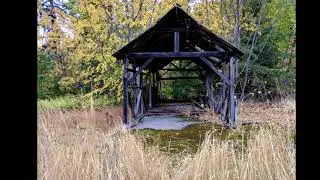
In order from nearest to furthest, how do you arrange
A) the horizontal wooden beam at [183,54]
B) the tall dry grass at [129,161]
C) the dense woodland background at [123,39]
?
the tall dry grass at [129,161] < the horizontal wooden beam at [183,54] < the dense woodland background at [123,39]

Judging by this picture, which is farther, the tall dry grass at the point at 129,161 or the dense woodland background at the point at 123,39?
the dense woodland background at the point at 123,39

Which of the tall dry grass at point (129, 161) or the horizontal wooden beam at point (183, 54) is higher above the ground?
the horizontal wooden beam at point (183, 54)

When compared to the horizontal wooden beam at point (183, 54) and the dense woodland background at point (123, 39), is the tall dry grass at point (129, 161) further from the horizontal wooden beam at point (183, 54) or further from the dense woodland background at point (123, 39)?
the dense woodland background at point (123, 39)

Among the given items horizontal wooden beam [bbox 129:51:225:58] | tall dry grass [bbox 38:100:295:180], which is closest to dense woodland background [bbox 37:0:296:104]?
horizontal wooden beam [bbox 129:51:225:58]

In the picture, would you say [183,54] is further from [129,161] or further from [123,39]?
[129,161]

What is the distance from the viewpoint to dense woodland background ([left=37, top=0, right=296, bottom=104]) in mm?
14664

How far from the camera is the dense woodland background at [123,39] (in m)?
14.7

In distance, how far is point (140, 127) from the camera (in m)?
9.66

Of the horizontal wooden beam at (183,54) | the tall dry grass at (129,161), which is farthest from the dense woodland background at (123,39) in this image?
the tall dry grass at (129,161)

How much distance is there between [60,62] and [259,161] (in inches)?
668

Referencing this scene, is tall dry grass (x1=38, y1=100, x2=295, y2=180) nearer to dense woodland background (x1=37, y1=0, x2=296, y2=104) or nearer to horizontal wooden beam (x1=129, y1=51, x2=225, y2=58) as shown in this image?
horizontal wooden beam (x1=129, y1=51, x2=225, y2=58)
